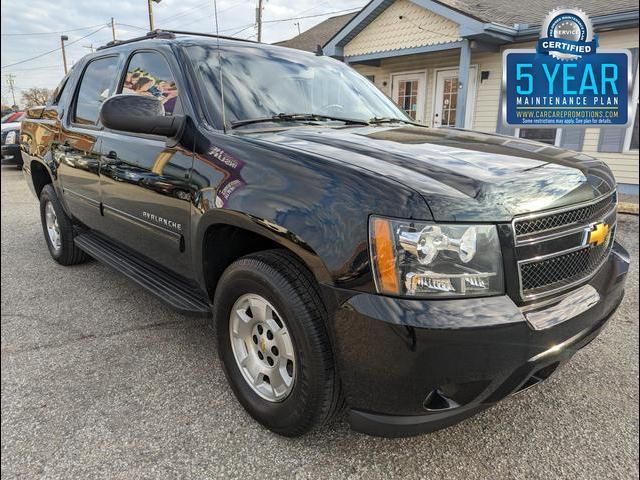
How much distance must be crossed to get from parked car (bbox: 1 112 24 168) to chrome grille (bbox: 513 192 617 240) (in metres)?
13.0

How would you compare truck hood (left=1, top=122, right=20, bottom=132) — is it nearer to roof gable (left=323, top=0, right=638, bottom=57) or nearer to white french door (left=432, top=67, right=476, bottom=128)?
white french door (left=432, top=67, right=476, bottom=128)

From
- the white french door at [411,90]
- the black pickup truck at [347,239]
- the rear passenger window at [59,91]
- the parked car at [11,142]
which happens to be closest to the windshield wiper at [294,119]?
the black pickup truck at [347,239]

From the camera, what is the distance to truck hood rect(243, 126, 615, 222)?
1.69 meters

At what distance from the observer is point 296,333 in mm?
1886

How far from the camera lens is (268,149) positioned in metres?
2.11

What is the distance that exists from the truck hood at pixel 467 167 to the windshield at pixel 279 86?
34cm

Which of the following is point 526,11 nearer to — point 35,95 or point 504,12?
point 504,12

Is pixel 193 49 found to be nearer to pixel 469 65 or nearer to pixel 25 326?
pixel 25 326

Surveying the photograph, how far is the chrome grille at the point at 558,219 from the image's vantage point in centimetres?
172

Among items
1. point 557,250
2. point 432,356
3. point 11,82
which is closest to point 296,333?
point 432,356

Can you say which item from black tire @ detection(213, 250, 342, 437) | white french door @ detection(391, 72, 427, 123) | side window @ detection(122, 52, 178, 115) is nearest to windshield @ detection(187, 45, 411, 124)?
side window @ detection(122, 52, 178, 115)

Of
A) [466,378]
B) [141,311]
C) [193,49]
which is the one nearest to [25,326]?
[141,311]

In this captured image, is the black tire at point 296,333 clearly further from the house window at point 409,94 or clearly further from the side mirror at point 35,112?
the house window at point 409,94

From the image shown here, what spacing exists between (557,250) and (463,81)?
346 inches
